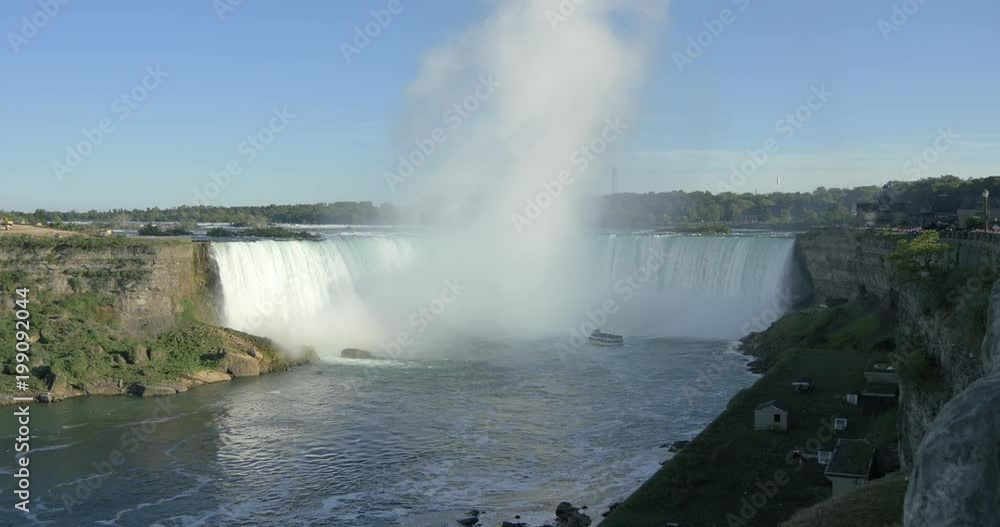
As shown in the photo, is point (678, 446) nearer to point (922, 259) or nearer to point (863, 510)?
point (922, 259)

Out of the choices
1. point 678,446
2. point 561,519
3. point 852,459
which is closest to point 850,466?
point 852,459

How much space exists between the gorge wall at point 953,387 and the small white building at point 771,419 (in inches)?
122

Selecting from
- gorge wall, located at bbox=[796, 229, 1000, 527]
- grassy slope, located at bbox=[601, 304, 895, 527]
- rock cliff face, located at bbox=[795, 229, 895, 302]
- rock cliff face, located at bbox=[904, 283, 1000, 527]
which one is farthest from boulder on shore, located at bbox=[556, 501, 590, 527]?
rock cliff face, located at bbox=[795, 229, 895, 302]

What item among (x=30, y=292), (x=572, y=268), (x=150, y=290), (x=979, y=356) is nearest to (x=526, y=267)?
(x=572, y=268)

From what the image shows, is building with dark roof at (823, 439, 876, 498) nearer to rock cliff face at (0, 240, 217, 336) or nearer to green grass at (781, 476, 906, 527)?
green grass at (781, 476, 906, 527)

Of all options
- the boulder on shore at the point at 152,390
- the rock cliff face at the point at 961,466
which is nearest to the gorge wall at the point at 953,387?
the rock cliff face at the point at 961,466

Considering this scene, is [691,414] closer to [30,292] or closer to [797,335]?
[797,335]

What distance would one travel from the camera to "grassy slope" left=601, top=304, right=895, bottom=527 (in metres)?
15.2

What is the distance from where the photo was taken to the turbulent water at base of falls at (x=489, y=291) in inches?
1459

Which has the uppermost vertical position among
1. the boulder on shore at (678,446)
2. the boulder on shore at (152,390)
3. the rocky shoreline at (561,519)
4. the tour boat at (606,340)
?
the tour boat at (606,340)

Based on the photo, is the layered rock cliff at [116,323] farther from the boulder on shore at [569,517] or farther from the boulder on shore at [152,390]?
the boulder on shore at [569,517]

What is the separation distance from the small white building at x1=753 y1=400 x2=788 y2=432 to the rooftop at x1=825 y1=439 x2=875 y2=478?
3.31m

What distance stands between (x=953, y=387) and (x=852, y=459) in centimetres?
345

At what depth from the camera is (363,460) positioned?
20.1 meters
